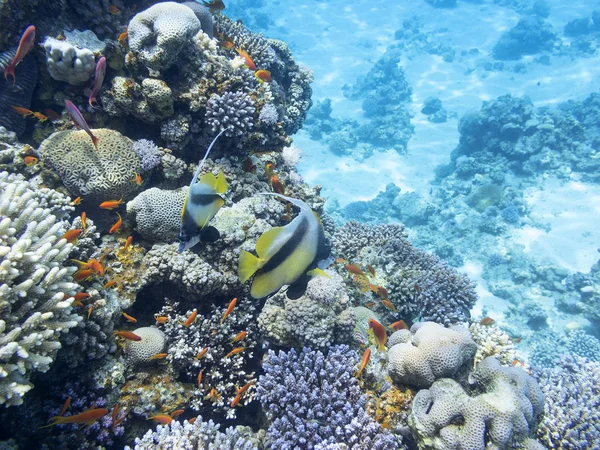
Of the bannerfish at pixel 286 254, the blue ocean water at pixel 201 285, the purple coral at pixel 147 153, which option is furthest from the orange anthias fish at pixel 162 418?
the purple coral at pixel 147 153

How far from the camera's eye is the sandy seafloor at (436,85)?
14.3 metres

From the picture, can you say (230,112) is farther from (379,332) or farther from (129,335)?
(379,332)

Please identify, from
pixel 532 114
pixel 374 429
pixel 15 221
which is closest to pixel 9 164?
pixel 15 221

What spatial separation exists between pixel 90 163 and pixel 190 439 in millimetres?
3536

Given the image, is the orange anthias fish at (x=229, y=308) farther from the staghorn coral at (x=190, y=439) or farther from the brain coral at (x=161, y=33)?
the brain coral at (x=161, y=33)

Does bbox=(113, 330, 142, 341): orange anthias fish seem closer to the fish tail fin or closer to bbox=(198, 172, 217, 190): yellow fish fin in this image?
bbox=(198, 172, 217, 190): yellow fish fin

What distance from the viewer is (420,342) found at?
3.75m

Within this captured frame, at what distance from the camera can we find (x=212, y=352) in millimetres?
4125

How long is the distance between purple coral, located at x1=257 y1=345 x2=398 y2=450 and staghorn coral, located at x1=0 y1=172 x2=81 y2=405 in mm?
2136

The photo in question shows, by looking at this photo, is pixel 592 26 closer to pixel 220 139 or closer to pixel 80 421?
pixel 220 139

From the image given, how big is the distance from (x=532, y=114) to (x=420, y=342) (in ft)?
65.4

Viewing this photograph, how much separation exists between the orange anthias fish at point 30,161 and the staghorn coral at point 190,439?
3670 millimetres

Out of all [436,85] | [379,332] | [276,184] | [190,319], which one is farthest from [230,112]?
[436,85]

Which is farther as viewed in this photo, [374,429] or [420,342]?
[420,342]
